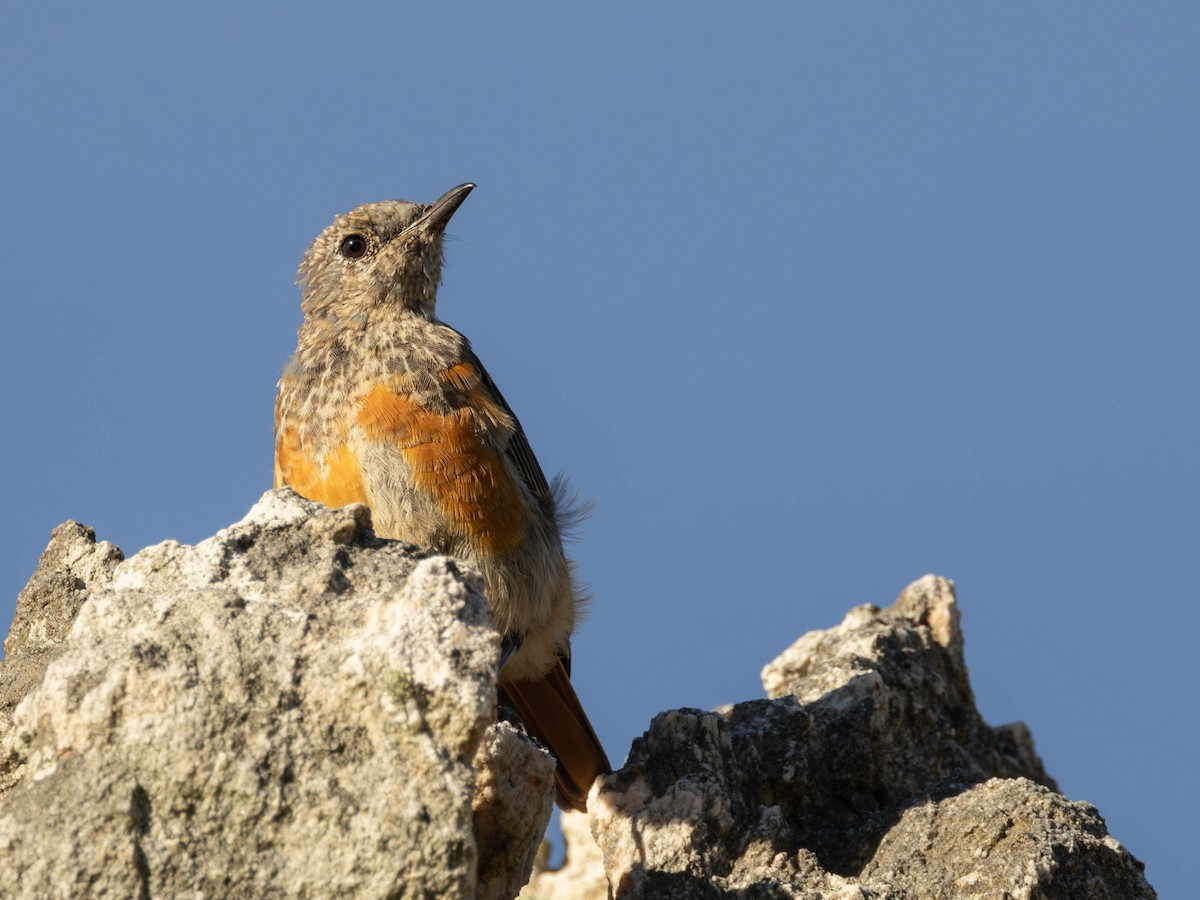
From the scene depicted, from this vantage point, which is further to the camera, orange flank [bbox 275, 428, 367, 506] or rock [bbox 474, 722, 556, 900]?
orange flank [bbox 275, 428, 367, 506]

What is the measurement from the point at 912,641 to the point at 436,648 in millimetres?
3955

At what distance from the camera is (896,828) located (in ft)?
16.0

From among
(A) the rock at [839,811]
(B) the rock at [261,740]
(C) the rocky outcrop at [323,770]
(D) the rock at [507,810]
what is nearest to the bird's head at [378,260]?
(C) the rocky outcrop at [323,770]

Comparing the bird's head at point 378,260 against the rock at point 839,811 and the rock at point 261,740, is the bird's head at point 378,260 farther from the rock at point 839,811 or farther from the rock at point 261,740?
the rock at point 261,740

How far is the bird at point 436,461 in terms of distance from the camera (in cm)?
596

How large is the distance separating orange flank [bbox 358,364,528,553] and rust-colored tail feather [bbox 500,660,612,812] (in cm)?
Answer: 82

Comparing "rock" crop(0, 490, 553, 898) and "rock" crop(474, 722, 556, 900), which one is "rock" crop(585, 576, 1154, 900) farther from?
"rock" crop(0, 490, 553, 898)

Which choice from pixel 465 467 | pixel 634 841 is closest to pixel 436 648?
pixel 634 841

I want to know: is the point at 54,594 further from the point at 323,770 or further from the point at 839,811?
the point at 839,811

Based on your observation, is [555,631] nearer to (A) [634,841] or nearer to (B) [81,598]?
(A) [634,841]

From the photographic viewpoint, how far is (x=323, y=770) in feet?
10.3

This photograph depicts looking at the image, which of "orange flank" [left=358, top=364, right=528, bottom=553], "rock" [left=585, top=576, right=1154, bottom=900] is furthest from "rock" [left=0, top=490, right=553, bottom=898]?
"orange flank" [left=358, top=364, right=528, bottom=553]

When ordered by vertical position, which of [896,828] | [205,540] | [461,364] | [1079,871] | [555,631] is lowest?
[1079,871]

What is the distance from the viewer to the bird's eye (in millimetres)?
7289
